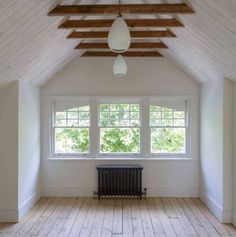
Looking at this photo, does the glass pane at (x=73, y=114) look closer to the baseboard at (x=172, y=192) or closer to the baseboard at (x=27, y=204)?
the baseboard at (x=27, y=204)

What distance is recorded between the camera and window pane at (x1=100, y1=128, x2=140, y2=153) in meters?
6.60

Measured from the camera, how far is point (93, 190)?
6449 mm

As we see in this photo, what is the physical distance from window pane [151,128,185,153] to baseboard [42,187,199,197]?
0.78 metres

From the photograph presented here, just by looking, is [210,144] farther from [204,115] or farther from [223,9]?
[223,9]

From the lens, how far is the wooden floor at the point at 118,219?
4551 mm

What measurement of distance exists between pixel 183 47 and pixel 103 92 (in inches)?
82.6

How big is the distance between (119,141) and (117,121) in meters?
0.42

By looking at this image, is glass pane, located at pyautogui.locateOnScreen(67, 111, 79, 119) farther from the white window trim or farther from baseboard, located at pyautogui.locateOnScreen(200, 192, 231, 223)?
baseboard, located at pyautogui.locateOnScreen(200, 192, 231, 223)

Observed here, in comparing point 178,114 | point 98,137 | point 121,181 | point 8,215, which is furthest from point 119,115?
point 8,215

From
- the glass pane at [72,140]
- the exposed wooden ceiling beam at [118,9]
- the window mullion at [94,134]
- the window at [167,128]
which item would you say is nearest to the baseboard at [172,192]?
the window at [167,128]

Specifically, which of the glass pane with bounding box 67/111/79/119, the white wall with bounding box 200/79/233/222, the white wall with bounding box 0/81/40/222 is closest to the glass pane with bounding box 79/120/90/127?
the glass pane with bounding box 67/111/79/119

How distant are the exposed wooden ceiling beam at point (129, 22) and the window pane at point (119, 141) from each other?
2.65m

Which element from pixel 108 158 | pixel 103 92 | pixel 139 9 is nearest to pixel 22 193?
pixel 108 158

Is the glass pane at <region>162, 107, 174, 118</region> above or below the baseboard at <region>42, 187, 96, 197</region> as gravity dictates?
above
